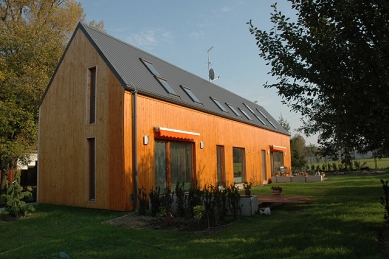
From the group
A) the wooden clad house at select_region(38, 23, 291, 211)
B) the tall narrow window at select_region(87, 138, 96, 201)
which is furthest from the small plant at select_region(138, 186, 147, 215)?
the tall narrow window at select_region(87, 138, 96, 201)

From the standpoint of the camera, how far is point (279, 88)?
6125mm

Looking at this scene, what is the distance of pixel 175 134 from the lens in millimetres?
13039

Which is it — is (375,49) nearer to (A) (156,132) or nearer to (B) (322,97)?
(B) (322,97)

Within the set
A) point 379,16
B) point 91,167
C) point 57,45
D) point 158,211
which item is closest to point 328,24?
point 379,16

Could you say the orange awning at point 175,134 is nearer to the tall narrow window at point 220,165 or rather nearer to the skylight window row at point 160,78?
the skylight window row at point 160,78

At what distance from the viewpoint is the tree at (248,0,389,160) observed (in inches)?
189

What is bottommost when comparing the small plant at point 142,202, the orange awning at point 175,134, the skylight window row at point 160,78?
the small plant at point 142,202

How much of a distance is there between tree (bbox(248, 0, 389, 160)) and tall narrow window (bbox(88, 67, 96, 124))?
27.8 ft

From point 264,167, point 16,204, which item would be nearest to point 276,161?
point 264,167

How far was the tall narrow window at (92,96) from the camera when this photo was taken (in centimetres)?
1241

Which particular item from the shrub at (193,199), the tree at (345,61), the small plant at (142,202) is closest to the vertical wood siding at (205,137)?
the small plant at (142,202)

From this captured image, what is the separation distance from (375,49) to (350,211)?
4.63 m

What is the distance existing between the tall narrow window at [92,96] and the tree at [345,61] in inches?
334

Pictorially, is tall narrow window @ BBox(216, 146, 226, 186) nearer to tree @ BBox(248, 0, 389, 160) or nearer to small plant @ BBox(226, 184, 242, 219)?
small plant @ BBox(226, 184, 242, 219)
